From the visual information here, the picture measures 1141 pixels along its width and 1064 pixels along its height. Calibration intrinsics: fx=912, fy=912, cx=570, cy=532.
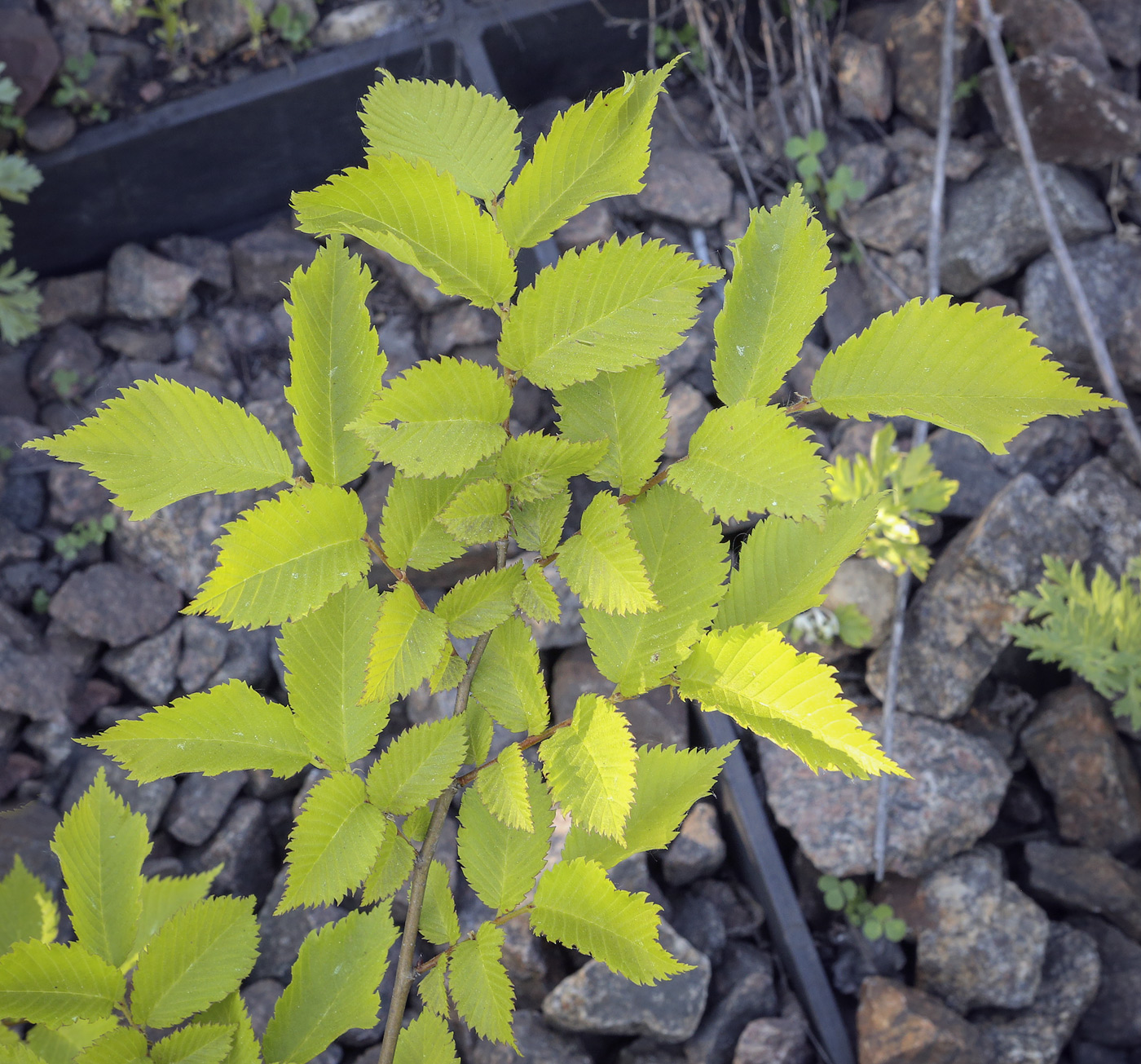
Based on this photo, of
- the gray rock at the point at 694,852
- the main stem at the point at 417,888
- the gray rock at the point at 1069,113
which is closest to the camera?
the main stem at the point at 417,888

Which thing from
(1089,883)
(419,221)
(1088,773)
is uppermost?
(419,221)

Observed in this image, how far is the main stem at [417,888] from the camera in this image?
26.7 inches

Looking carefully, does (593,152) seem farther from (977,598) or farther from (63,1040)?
→ (977,598)

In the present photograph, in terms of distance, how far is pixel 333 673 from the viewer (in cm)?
69

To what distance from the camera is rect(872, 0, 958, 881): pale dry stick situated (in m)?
2.02

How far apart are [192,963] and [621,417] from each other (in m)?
0.59

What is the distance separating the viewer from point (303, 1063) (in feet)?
2.42

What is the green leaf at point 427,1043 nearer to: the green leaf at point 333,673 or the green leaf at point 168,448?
the green leaf at point 333,673

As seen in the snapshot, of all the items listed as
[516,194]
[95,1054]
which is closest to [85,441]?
[516,194]

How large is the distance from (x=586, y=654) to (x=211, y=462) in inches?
66.1

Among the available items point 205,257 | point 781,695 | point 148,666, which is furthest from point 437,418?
point 205,257

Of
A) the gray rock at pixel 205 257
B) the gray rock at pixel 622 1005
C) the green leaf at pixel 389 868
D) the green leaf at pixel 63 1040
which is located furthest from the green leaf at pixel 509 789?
the gray rock at pixel 205 257

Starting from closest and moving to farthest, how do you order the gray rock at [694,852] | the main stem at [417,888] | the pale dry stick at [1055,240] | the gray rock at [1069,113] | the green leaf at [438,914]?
the main stem at [417,888]
the green leaf at [438,914]
the gray rock at [694,852]
the pale dry stick at [1055,240]
the gray rock at [1069,113]

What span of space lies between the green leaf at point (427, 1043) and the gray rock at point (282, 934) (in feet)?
4.48
